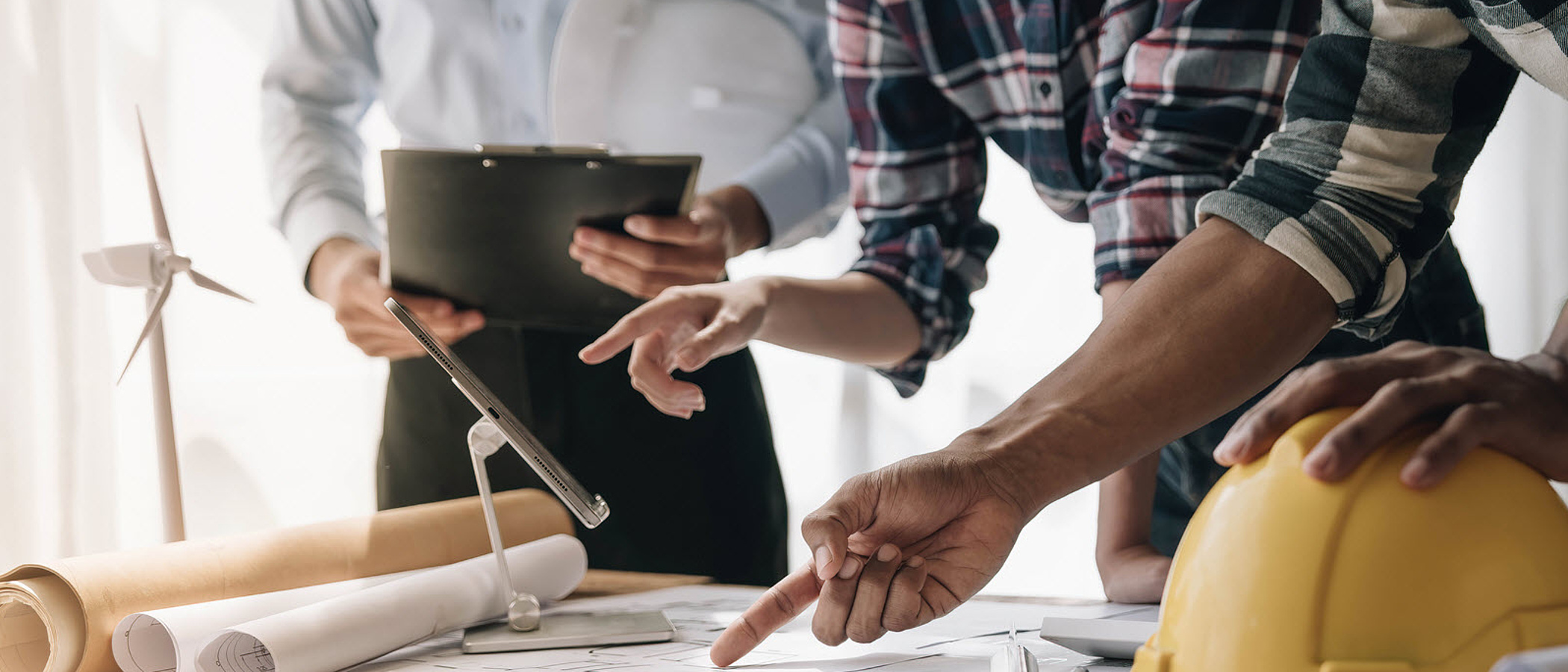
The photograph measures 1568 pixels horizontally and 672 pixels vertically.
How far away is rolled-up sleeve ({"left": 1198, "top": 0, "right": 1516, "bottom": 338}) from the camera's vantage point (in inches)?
33.7

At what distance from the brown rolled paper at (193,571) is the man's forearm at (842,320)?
45cm

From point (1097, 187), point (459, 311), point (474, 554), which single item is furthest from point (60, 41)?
point (1097, 187)

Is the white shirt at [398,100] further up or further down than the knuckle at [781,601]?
further up

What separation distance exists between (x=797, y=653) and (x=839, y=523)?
19cm

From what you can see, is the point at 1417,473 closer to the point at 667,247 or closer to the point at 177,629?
the point at 177,629

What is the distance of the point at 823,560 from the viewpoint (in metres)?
0.82

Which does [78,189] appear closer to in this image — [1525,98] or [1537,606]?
[1537,606]

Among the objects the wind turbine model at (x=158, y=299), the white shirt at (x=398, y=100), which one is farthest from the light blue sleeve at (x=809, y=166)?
the wind turbine model at (x=158, y=299)

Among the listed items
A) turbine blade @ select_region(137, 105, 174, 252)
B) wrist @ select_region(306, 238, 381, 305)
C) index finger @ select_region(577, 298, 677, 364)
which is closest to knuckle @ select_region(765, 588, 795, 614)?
index finger @ select_region(577, 298, 677, 364)

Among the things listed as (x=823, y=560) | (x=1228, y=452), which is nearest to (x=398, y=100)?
(x=823, y=560)

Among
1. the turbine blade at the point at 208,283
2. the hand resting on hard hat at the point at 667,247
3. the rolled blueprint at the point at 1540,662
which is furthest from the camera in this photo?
the hand resting on hard hat at the point at 667,247

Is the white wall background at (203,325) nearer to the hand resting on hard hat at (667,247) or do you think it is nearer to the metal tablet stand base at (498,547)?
the hand resting on hard hat at (667,247)

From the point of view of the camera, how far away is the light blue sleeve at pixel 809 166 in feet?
6.24

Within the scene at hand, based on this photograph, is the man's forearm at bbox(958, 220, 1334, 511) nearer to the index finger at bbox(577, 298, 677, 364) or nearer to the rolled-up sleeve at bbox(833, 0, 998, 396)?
the index finger at bbox(577, 298, 677, 364)
